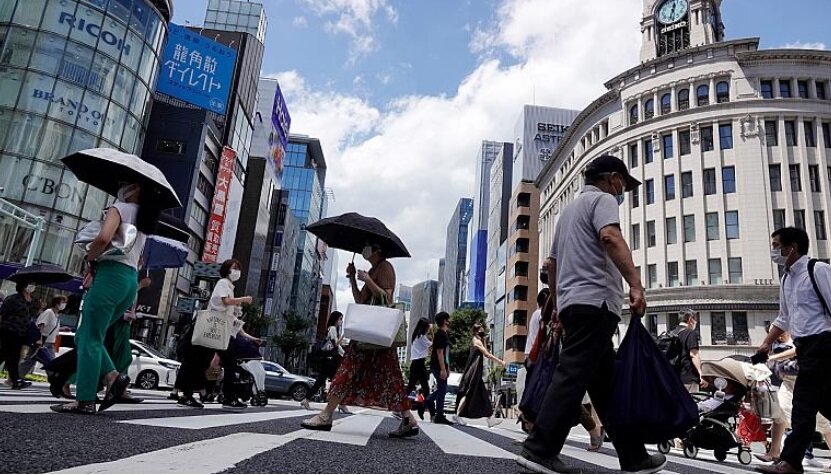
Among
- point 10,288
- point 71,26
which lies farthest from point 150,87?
point 10,288

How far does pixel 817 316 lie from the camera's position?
395 cm

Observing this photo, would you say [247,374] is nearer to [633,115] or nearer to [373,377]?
[373,377]

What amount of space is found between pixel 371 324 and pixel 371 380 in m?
0.56

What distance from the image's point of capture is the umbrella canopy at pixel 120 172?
13.3 feet

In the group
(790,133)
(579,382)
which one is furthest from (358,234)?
(790,133)

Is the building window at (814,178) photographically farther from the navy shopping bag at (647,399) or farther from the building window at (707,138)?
the navy shopping bag at (647,399)

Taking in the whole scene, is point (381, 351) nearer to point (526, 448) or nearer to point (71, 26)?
point (526, 448)

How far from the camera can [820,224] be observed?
30938mm

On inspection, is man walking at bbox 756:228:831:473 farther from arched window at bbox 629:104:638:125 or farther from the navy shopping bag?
arched window at bbox 629:104:638:125

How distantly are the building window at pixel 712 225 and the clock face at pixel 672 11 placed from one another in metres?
18.2

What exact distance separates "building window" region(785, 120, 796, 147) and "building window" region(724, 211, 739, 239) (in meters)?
5.42

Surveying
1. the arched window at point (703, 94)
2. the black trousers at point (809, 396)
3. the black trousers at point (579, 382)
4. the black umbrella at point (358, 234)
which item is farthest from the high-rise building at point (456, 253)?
the black trousers at point (579, 382)

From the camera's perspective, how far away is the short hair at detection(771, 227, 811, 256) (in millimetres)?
4266

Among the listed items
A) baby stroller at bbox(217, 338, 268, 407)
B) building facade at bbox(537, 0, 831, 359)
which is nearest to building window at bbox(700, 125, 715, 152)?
building facade at bbox(537, 0, 831, 359)
